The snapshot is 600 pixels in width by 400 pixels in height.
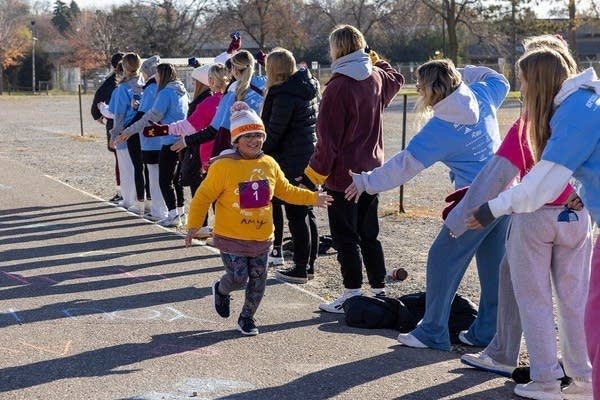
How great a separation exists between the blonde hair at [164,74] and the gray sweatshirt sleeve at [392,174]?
4.98 m

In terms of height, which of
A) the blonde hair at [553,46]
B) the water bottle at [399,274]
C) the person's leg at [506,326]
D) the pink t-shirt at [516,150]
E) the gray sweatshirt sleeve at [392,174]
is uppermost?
the blonde hair at [553,46]

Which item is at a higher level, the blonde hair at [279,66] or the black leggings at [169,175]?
the blonde hair at [279,66]

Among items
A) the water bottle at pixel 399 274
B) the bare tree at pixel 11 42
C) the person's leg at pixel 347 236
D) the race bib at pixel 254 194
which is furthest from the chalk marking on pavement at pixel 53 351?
the bare tree at pixel 11 42

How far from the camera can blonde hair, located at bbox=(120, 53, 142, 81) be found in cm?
1134

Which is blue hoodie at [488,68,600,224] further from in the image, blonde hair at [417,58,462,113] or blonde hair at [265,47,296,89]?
blonde hair at [265,47,296,89]

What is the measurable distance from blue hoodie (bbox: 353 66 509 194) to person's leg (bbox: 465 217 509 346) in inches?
16.0

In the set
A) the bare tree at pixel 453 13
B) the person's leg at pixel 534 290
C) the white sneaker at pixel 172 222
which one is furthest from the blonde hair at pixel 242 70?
the bare tree at pixel 453 13

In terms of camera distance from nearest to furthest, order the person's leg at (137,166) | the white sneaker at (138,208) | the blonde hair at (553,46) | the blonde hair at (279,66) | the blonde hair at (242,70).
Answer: the blonde hair at (553,46), the blonde hair at (279,66), the blonde hair at (242,70), the person's leg at (137,166), the white sneaker at (138,208)

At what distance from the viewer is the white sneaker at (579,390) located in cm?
491

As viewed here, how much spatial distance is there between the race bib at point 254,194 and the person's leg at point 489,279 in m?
1.49

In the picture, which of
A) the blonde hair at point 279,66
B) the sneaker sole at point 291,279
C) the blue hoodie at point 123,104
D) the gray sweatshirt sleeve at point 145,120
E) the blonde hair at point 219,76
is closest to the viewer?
the blonde hair at point 279,66

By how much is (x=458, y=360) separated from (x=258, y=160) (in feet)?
6.25

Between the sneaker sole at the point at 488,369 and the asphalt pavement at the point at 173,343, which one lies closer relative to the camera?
the asphalt pavement at the point at 173,343

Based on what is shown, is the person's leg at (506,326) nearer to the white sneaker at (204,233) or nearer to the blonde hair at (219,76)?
the blonde hair at (219,76)
